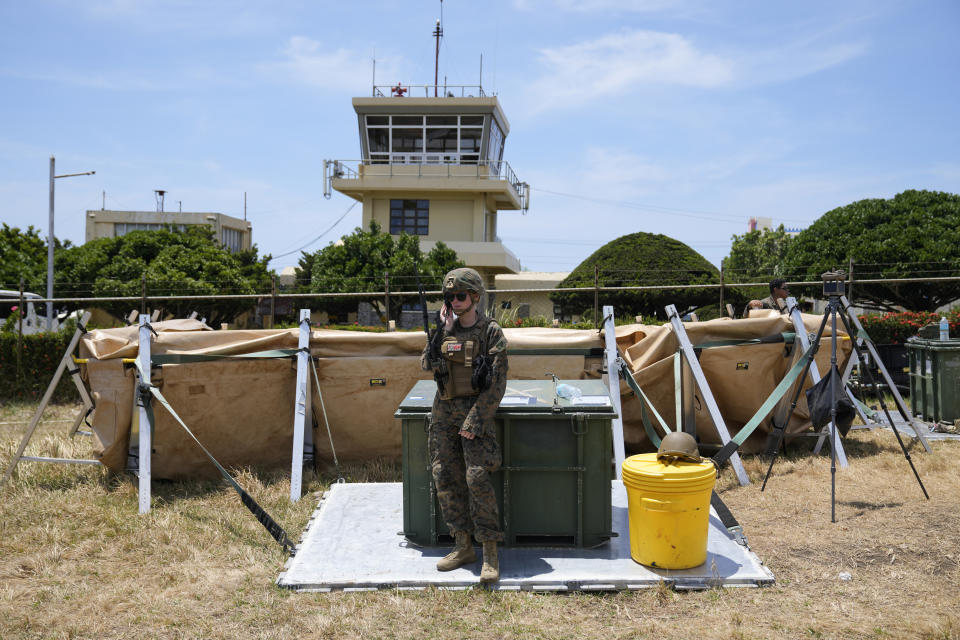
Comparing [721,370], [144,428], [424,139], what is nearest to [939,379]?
[721,370]

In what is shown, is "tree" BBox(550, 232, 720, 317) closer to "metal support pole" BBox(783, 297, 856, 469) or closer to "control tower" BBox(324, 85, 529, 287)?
"control tower" BBox(324, 85, 529, 287)

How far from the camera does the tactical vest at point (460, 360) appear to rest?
4.96m

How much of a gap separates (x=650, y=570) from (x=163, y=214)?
70.7 m

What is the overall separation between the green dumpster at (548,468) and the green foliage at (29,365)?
36.0ft

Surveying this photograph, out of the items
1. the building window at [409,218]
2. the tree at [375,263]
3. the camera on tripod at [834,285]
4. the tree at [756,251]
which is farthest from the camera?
the tree at [756,251]

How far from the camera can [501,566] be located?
516cm

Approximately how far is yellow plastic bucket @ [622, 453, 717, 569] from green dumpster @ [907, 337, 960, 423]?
7.38 m

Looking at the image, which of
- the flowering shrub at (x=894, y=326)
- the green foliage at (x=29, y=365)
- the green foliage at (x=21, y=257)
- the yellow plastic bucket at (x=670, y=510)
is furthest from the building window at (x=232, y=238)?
the yellow plastic bucket at (x=670, y=510)

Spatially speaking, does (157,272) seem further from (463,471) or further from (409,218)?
(463,471)

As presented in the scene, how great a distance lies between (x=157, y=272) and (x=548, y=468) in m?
27.6

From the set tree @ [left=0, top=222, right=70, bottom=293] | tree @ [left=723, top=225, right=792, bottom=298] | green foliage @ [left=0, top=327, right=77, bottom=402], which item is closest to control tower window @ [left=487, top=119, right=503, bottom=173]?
tree @ [left=723, top=225, right=792, bottom=298]

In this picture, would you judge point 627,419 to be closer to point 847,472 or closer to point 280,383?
point 847,472

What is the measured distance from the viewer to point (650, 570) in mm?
5004

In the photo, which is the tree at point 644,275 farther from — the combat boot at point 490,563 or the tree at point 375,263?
the combat boot at point 490,563
